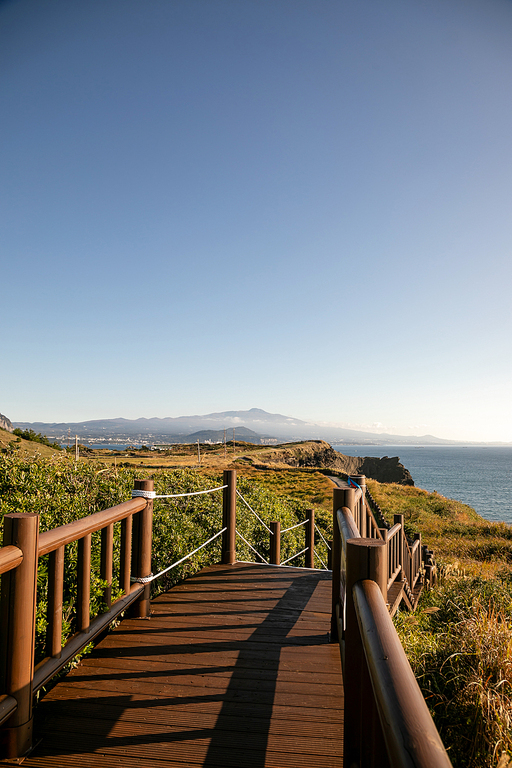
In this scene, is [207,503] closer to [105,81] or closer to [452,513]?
[105,81]

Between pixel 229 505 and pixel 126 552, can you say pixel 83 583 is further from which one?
pixel 229 505

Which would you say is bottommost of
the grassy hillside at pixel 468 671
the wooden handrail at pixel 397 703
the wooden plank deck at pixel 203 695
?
the grassy hillside at pixel 468 671

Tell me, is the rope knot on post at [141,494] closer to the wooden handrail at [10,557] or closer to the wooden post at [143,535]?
the wooden post at [143,535]

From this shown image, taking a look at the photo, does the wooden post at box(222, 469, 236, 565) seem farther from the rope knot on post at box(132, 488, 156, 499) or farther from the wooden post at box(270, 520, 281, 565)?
the rope knot on post at box(132, 488, 156, 499)

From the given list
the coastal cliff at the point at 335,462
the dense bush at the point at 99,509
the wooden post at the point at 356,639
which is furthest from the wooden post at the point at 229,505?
the coastal cliff at the point at 335,462

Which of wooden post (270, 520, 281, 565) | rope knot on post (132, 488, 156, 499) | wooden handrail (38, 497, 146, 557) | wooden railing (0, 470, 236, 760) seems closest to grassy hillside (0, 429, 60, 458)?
rope knot on post (132, 488, 156, 499)

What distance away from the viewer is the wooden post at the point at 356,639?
148 cm

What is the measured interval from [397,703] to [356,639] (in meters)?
0.90

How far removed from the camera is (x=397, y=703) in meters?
0.78

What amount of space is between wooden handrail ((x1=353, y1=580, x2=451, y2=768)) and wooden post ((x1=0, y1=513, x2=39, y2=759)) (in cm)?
161

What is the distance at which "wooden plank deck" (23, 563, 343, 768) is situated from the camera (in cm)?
208

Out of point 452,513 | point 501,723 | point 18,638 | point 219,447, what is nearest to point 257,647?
point 501,723

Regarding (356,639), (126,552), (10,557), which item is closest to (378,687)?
(356,639)

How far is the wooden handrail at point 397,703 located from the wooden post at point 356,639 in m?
0.24
